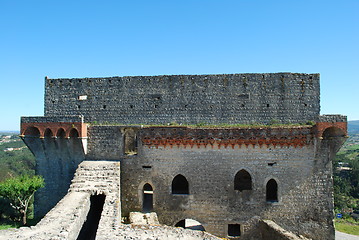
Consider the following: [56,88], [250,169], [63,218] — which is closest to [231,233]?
[250,169]

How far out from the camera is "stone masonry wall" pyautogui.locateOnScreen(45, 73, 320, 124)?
1585 cm

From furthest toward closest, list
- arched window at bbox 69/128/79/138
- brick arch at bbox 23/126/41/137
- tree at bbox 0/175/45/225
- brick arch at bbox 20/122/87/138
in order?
brick arch at bbox 23/126/41/137 < arched window at bbox 69/128/79/138 < tree at bbox 0/175/45/225 < brick arch at bbox 20/122/87/138

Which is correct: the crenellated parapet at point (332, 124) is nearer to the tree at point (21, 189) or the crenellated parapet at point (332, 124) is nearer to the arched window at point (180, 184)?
the arched window at point (180, 184)

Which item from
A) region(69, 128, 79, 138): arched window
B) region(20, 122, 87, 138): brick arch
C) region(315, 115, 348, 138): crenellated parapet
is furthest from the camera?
region(69, 128, 79, 138): arched window

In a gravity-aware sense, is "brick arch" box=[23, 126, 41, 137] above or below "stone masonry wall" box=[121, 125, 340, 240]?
above

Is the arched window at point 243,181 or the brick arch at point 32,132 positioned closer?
the brick arch at point 32,132

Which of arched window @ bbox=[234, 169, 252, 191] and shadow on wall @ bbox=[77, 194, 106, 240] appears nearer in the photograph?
shadow on wall @ bbox=[77, 194, 106, 240]

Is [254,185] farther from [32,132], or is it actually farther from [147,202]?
[32,132]

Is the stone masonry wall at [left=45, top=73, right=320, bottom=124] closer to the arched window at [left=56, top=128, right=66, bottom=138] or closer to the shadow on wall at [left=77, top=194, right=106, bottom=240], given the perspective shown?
the arched window at [left=56, top=128, right=66, bottom=138]

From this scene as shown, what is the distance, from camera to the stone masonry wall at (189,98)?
52.0 feet

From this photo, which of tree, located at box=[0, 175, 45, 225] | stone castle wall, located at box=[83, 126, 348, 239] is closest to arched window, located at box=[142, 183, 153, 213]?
stone castle wall, located at box=[83, 126, 348, 239]

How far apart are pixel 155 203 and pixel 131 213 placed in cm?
128

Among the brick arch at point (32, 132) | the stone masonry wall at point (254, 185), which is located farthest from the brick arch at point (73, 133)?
the stone masonry wall at point (254, 185)

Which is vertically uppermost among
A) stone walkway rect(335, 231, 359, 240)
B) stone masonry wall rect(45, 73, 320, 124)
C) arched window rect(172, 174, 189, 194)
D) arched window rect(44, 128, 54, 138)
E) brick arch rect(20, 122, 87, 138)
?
stone masonry wall rect(45, 73, 320, 124)
